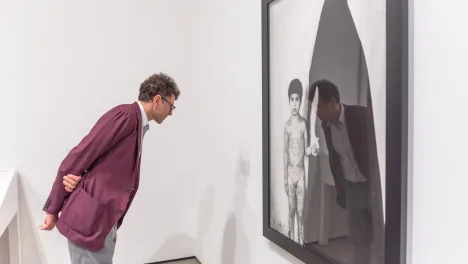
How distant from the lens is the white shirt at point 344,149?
1.20 m

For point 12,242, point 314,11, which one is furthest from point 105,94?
point 314,11

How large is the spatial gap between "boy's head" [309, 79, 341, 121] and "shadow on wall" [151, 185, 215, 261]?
1433 mm

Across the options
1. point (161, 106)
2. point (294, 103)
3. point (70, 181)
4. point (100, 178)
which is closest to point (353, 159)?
point (294, 103)

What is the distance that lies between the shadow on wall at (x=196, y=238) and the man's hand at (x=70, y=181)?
1.08 meters

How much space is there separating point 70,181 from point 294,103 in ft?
3.56

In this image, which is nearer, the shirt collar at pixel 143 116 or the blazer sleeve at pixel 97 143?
the blazer sleeve at pixel 97 143

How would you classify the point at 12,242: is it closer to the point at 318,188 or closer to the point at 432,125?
the point at 318,188

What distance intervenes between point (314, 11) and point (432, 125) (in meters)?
0.63

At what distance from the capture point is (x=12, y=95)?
Answer: 2.50m

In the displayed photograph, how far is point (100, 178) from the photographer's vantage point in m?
1.73

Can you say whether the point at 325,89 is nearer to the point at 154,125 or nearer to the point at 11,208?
the point at 154,125

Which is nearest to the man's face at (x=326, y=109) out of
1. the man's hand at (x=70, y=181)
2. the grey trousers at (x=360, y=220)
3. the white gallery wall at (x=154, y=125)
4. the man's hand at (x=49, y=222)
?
the grey trousers at (x=360, y=220)

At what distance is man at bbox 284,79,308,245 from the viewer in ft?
4.86

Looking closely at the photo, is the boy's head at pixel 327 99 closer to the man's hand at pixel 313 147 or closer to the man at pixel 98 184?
the man's hand at pixel 313 147
